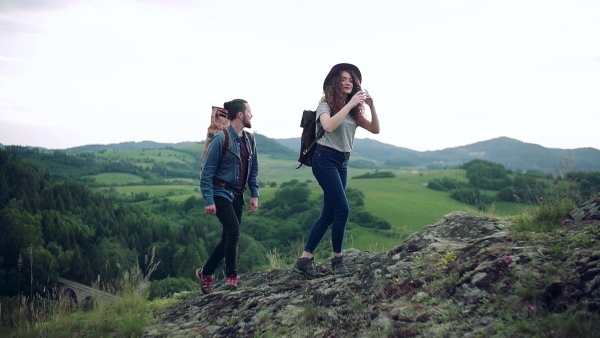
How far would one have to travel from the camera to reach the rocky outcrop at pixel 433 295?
149 inches

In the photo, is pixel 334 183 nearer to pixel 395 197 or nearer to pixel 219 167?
pixel 219 167

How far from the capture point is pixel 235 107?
629 cm

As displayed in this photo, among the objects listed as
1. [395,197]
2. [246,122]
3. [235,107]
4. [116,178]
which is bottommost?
[116,178]

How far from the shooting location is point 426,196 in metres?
85.1

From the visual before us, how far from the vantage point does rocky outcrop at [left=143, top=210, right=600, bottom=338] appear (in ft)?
12.4

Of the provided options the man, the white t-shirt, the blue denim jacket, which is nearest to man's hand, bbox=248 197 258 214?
the man

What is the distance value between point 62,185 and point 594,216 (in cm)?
7818

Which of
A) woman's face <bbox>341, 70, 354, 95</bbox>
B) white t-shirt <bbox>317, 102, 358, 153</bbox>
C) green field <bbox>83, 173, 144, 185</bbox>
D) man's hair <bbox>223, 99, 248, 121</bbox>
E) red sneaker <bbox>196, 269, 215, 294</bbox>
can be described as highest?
woman's face <bbox>341, 70, 354, 95</bbox>

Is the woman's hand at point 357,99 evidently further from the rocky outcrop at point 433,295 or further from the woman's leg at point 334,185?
the rocky outcrop at point 433,295

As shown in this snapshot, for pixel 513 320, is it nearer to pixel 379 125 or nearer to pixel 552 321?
pixel 552 321

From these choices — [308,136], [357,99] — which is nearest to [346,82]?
[357,99]

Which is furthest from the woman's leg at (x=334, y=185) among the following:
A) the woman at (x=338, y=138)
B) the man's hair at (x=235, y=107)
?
the man's hair at (x=235, y=107)

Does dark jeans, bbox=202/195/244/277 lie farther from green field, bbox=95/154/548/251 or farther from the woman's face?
green field, bbox=95/154/548/251

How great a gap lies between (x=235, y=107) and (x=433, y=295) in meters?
3.33
